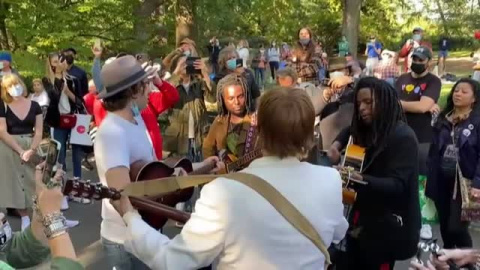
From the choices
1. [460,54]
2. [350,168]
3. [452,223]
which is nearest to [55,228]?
[350,168]

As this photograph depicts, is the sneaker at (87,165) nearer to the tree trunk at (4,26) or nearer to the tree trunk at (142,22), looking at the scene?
the tree trunk at (4,26)

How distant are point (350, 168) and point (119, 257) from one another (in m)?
1.39

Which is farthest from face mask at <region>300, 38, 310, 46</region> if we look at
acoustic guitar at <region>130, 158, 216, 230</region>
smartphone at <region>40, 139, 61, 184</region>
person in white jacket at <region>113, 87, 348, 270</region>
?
smartphone at <region>40, 139, 61, 184</region>

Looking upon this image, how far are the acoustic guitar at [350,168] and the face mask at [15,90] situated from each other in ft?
13.4

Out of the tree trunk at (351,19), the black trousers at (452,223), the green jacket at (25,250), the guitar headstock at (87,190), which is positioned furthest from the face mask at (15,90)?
the tree trunk at (351,19)

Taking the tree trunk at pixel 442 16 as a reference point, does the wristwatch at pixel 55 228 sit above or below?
above

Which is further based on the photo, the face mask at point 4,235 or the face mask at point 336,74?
the face mask at point 336,74

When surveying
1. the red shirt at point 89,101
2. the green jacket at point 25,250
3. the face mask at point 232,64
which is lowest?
the red shirt at point 89,101

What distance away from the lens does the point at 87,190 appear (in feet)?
7.61

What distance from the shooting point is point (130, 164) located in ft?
10.1

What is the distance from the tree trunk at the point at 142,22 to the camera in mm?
11686

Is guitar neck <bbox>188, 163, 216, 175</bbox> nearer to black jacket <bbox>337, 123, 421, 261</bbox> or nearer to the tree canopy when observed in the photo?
black jacket <bbox>337, 123, 421, 261</bbox>

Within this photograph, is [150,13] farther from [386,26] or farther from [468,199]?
[386,26]

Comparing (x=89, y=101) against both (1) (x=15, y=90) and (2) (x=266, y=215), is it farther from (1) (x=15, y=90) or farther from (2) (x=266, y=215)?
(2) (x=266, y=215)
